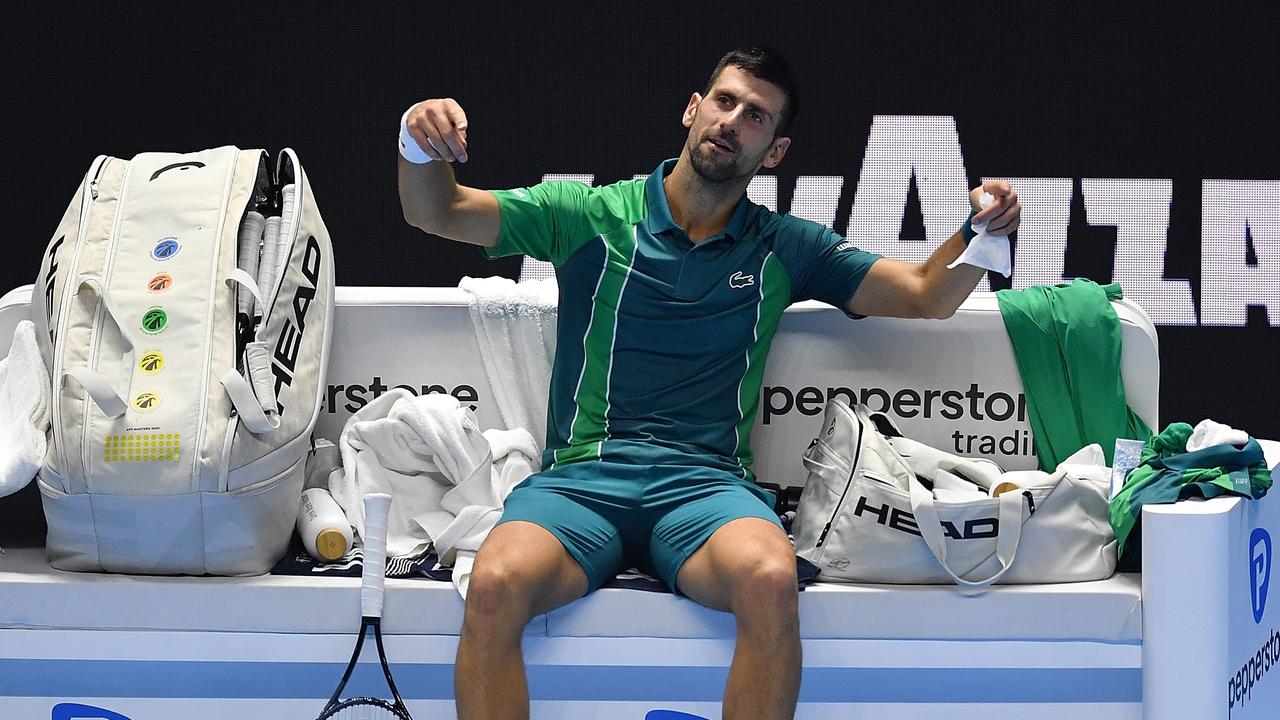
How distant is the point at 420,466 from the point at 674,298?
0.65 metres

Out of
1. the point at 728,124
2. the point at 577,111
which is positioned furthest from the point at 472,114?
the point at 728,124

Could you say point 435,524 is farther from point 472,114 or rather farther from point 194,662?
point 472,114

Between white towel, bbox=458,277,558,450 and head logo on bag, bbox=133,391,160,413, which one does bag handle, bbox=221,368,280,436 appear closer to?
head logo on bag, bbox=133,391,160,413

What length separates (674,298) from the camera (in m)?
2.81

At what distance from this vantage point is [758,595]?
2369 mm

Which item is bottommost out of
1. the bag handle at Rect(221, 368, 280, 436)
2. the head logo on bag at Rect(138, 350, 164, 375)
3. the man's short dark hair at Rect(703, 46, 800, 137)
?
the bag handle at Rect(221, 368, 280, 436)

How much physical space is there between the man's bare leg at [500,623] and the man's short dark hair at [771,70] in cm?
106

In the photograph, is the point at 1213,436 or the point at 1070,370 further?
the point at 1070,370

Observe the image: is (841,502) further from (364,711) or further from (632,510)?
(364,711)

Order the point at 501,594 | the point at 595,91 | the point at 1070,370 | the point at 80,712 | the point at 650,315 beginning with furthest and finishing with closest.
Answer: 1. the point at 595,91
2. the point at 1070,370
3. the point at 650,315
4. the point at 80,712
5. the point at 501,594

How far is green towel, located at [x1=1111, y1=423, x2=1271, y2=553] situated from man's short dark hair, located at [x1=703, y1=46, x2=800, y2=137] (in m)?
1.00

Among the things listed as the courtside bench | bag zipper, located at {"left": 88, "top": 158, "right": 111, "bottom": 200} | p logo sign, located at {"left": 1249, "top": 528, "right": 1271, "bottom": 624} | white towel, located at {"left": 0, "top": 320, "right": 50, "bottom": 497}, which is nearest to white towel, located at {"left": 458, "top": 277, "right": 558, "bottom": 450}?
the courtside bench

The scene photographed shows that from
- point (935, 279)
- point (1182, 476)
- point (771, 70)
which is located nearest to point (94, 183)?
point (771, 70)

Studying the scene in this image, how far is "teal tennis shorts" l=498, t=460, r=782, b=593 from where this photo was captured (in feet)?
8.38
